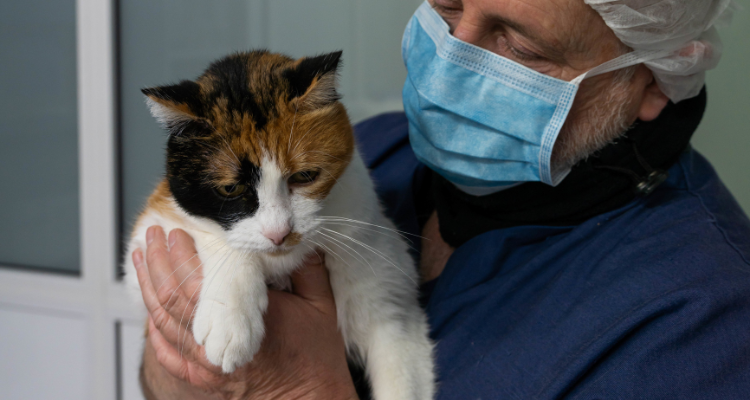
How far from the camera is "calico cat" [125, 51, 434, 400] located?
0.99 m

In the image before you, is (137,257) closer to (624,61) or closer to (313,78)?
(313,78)

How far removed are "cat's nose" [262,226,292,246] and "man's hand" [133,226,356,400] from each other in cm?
19

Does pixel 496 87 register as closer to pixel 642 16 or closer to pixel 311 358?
pixel 642 16

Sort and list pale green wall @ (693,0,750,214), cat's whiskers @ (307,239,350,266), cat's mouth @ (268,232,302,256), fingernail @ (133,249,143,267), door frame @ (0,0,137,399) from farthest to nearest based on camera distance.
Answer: door frame @ (0,0,137,399) < pale green wall @ (693,0,750,214) < fingernail @ (133,249,143,267) < cat's whiskers @ (307,239,350,266) < cat's mouth @ (268,232,302,256)

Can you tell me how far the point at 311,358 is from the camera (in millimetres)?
1165

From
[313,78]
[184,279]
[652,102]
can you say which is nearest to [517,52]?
[652,102]

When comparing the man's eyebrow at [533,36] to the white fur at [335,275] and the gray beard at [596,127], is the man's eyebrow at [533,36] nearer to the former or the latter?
the gray beard at [596,127]

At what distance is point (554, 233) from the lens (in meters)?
1.29

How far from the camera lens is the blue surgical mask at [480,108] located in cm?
117

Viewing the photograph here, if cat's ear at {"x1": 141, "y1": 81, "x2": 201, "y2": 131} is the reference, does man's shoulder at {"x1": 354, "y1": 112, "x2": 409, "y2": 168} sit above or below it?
below

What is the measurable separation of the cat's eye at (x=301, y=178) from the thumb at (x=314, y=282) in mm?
215

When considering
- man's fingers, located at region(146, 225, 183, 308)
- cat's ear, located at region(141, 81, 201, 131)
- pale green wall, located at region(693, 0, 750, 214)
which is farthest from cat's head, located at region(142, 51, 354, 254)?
pale green wall, located at region(693, 0, 750, 214)

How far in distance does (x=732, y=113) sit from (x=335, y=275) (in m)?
1.75

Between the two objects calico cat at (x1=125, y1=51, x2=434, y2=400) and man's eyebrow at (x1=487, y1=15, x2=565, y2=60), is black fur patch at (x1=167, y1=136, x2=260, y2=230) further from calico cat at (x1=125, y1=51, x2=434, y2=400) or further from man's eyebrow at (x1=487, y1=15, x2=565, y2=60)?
man's eyebrow at (x1=487, y1=15, x2=565, y2=60)
